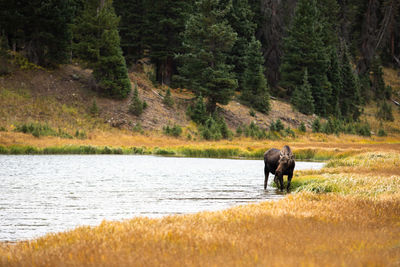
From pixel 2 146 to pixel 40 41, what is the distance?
19368 millimetres

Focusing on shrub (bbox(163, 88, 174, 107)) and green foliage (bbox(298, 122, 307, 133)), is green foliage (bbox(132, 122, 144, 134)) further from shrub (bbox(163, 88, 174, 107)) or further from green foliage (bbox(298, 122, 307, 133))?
green foliage (bbox(298, 122, 307, 133))

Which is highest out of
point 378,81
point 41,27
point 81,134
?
point 41,27

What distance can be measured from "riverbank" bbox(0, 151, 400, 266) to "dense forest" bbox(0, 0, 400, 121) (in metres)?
41.7

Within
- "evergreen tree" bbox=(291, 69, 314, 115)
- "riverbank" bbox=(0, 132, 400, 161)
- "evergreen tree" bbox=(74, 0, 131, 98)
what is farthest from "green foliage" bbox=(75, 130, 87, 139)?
"evergreen tree" bbox=(291, 69, 314, 115)

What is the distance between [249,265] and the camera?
6.00 meters

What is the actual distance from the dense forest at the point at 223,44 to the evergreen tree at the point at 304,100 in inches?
6.3

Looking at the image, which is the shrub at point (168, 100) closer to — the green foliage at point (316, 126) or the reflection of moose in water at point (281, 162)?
the green foliage at point (316, 126)

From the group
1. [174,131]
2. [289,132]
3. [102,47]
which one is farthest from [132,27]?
[289,132]

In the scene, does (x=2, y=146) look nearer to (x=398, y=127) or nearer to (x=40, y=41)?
(x=40, y=41)

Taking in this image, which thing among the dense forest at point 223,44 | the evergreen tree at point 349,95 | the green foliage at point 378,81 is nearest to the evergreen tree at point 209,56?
the dense forest at point 223,44

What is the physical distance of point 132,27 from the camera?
2507 inches

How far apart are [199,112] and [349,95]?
39754 millimetres

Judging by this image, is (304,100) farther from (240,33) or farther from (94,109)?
(94,109)

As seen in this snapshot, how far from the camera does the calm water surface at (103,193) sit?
12.3 metres
